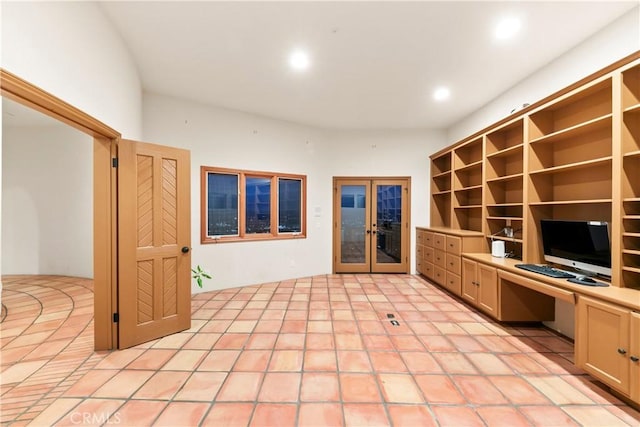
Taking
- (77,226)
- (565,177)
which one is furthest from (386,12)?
(77,226)

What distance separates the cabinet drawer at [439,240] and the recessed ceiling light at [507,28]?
280 cm

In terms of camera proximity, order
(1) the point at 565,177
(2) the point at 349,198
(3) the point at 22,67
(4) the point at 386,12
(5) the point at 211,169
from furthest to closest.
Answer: (2) the point at 349,198
(5) the point at 211,169
(1) the point at 565,177
(4) the point at 386,12
(3) the point at 22,67

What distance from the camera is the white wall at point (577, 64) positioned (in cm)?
227

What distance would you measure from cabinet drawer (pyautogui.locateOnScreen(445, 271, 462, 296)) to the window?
2.78 m

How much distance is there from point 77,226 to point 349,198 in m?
5.49

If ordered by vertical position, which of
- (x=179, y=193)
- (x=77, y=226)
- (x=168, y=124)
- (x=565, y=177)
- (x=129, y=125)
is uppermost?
(x=168, y=124)

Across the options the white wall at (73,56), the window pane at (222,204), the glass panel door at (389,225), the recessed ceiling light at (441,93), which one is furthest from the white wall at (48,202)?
the recessed ceiling light at (441,93)

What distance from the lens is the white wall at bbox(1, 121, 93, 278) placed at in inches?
192

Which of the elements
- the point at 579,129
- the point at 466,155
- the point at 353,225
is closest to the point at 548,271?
the point at 579,129

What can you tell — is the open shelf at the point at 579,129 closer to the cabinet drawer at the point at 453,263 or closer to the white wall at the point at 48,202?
the cabinet drawer at the point at 453,263

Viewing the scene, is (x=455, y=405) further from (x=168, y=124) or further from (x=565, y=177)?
(x=168, y=124)

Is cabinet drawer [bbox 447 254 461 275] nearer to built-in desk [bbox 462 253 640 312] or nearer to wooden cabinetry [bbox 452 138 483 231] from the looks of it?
built-in desk [bbox 462 253 640 312]

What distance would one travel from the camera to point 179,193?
9.32 feet

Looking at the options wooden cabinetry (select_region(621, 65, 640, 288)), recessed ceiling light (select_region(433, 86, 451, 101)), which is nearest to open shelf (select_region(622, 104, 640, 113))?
wooden cabinetry (select_region(621, 65, 640, 288))
